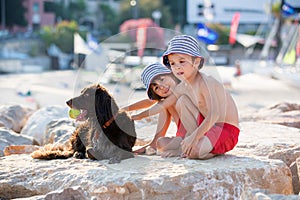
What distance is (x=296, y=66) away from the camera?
93.4 ft

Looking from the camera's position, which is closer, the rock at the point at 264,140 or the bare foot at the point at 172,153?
the bare foot at the point at 172,153

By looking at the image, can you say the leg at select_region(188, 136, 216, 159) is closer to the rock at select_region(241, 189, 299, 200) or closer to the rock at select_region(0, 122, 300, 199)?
the rock at select_region(0, 122, 300, 199)

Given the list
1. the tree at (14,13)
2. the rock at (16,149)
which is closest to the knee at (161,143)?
the rock at (16,149)

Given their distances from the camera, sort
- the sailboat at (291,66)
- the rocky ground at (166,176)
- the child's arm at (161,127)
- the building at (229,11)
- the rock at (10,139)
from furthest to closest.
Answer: the building at (229,11) → the sailboat at (291,66) → the rock at (10,139) → the child's arm at (161,127) → the rocky ground at (166,176)

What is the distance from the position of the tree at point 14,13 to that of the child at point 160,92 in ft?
227

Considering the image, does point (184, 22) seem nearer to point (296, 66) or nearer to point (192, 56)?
point (296, 66)

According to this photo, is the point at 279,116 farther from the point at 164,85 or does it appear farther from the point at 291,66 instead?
the point at 291,66

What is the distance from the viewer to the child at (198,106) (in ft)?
16.3

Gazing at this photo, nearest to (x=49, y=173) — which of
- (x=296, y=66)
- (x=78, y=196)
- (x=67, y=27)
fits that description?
(x=78, y=196)

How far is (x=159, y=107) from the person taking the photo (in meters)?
5.34

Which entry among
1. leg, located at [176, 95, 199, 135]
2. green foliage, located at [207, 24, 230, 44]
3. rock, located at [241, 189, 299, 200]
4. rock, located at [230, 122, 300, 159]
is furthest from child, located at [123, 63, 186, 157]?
green foliage, located at [207, 24, 230, 44]

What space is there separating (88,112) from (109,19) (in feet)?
268

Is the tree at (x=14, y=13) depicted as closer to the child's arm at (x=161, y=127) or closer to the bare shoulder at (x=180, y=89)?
the child's arm at (x=161, y=127)

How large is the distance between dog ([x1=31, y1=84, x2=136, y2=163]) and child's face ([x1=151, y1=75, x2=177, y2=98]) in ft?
1.14
